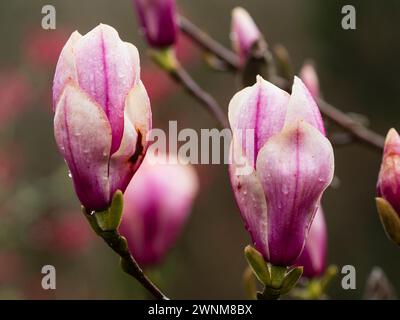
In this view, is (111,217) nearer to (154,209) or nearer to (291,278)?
(291,278)

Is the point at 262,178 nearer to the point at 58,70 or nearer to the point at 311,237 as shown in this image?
the point at 58,70

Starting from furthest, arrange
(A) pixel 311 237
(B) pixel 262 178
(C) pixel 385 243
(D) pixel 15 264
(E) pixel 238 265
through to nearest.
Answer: (E) pixel 238 265, (C) pixel 385 243, (D) pixel 15 264, (A) pixel 311 237, (B) pixel 262 178

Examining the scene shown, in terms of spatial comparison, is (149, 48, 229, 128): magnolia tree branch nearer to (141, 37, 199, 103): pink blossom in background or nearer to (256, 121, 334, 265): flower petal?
(256, 121, 334, 265): flower petal

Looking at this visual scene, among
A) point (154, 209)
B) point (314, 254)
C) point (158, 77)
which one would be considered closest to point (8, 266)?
point (158, 77)

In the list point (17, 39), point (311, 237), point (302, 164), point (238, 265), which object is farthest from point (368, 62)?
point (302, 164)

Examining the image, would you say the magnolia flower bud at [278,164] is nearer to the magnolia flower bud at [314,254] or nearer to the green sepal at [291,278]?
the green sepal at [291,278]

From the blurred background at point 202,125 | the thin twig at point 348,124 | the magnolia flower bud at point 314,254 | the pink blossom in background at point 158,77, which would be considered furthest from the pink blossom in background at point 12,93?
the magnolia flower bud at point 314,254
